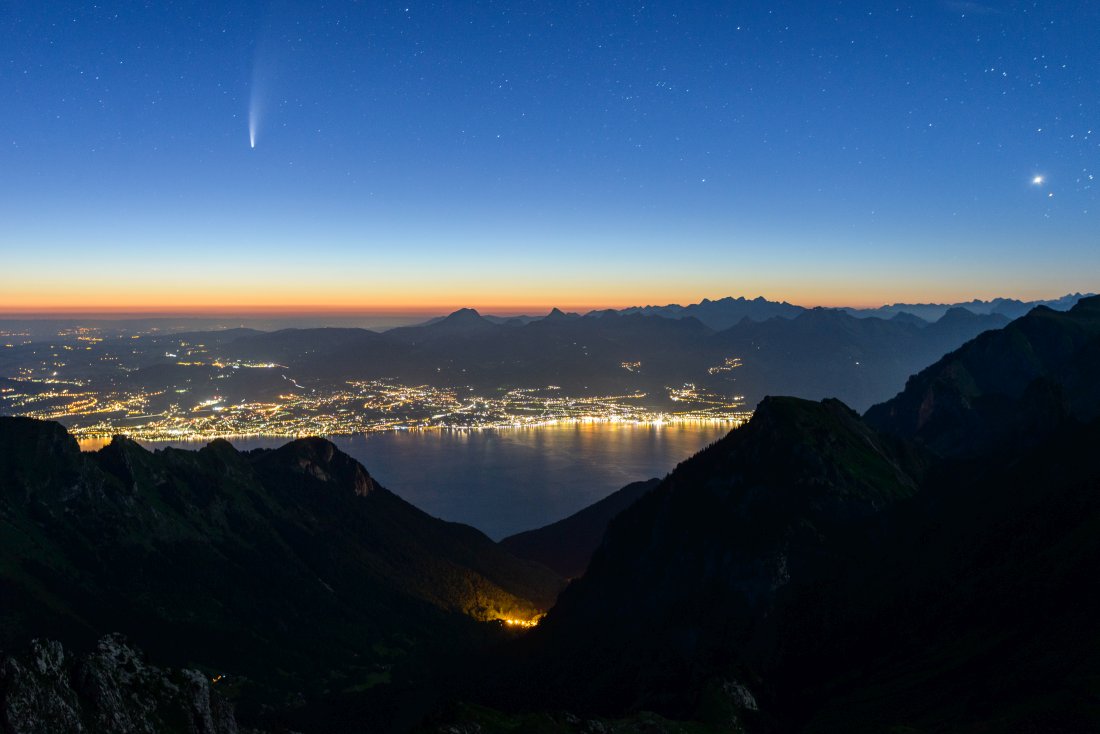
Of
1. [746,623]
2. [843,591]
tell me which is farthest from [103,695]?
[843,591]

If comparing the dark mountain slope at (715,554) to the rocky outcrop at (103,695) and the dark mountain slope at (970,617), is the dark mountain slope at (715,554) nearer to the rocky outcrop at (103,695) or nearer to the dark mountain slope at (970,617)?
the dark mountain slope at (970,617)

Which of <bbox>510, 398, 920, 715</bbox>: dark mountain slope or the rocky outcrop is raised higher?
the rocky outcrop

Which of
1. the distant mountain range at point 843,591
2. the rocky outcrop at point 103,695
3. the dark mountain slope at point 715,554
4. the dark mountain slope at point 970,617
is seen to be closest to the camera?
the rocky outcrop at point 103,695

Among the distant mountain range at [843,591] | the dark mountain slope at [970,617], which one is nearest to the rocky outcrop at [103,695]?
the distant mountain range at [843,591]

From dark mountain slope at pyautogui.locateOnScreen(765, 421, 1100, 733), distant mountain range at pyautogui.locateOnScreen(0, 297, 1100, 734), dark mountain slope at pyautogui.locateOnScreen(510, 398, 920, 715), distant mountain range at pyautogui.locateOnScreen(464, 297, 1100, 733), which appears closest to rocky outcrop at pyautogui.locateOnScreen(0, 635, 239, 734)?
distant mountain range at pyautogui.locateOnScreen(0, 297, 1100, 734)

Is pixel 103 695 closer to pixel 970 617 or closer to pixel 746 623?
pixel 970 617

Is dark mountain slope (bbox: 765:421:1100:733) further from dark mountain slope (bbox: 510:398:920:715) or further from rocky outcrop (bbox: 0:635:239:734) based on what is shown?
rocky outcrop (bbox: 0:635:239:734)
